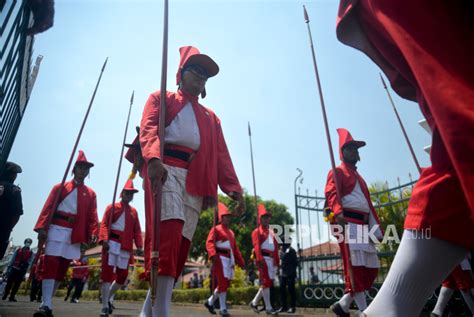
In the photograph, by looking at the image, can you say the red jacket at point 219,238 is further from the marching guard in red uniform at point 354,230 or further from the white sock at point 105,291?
the marching guard in red uniform at point 354,230

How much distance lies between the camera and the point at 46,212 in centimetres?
591

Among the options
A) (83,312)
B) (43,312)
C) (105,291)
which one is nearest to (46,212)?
(43,312)

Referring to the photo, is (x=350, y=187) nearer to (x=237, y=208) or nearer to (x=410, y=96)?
(x=237, y=208)

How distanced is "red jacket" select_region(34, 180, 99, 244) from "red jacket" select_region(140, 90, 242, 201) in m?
3.49

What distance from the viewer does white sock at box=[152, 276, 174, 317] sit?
2.79 meters

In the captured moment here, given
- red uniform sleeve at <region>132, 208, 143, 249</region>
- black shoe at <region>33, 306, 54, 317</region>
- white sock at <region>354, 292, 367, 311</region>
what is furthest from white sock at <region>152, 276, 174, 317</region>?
red uniform sleeve at <region>132, 208, 143, 249</region>

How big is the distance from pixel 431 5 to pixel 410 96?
0.61 m

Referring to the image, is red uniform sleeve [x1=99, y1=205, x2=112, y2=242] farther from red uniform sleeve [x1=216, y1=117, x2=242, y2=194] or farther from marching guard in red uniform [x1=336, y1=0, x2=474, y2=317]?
marching guard in red uniform [x1=336, y1=0, x2=474, y2=317]

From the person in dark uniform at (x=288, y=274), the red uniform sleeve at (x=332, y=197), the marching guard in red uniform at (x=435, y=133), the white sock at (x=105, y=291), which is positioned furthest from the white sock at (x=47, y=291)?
the person in dark uniform at (x=288, y=274)

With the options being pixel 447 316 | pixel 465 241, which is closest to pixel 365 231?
pixel 447 316

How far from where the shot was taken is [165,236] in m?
2.88

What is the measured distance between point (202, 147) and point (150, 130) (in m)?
0.54

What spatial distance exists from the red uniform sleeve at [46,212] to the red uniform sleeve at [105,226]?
1915mm

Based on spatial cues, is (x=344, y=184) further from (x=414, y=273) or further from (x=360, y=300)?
(x=414, y=273)
